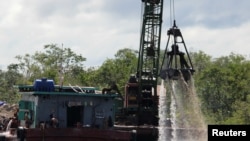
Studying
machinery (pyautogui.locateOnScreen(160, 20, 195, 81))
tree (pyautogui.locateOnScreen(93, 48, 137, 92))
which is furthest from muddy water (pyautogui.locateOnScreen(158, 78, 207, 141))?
tree (pyautogui.locateOnScreen(93, 48, 137, 92))

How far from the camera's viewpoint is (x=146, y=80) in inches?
1751

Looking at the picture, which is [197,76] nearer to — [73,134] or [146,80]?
[146,80]

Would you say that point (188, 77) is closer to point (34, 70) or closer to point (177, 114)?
point (177, 114)

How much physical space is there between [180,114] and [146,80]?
6.58m

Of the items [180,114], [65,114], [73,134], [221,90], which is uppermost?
[221,90]

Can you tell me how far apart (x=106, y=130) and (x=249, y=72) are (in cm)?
3914

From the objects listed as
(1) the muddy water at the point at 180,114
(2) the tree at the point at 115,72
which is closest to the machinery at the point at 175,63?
(1) the muddy water at the point at 180,114

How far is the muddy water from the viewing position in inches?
1441

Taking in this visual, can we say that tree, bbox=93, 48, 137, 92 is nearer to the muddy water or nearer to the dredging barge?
the muddy water

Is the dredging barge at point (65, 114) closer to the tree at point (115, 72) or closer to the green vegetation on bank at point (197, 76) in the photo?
the green vegetation on bank at point (197, 76)

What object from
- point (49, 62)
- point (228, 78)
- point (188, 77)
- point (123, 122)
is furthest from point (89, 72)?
point (188, 77)

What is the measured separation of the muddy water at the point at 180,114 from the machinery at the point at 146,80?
878 mm

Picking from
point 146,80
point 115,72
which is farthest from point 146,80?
point 115,72

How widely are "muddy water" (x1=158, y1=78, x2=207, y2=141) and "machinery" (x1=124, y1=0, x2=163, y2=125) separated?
88 centimetres
